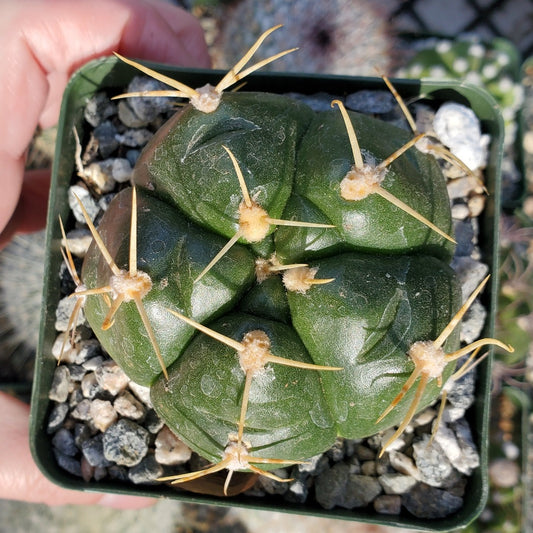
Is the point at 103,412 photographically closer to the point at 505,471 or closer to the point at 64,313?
the point at 64,313

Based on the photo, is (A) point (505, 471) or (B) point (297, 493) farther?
(A) point (505, 471)

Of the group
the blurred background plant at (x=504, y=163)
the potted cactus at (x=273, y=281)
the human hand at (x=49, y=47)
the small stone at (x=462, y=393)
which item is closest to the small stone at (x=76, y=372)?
the potted cactus at (x=273, y=281)

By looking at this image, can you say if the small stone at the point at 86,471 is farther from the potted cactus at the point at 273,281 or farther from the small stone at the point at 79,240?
the small stone at the point at 79,240

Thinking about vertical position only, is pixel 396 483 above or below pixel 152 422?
below

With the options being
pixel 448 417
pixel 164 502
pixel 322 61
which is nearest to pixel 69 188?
pixel 322 61

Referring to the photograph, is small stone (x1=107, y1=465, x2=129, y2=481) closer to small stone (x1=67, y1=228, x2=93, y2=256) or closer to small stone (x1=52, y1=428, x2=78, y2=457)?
small stone (x1=52, y1=428, x2=78, y2=457)

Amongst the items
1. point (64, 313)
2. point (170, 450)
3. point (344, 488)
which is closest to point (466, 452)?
point (344, 488)
